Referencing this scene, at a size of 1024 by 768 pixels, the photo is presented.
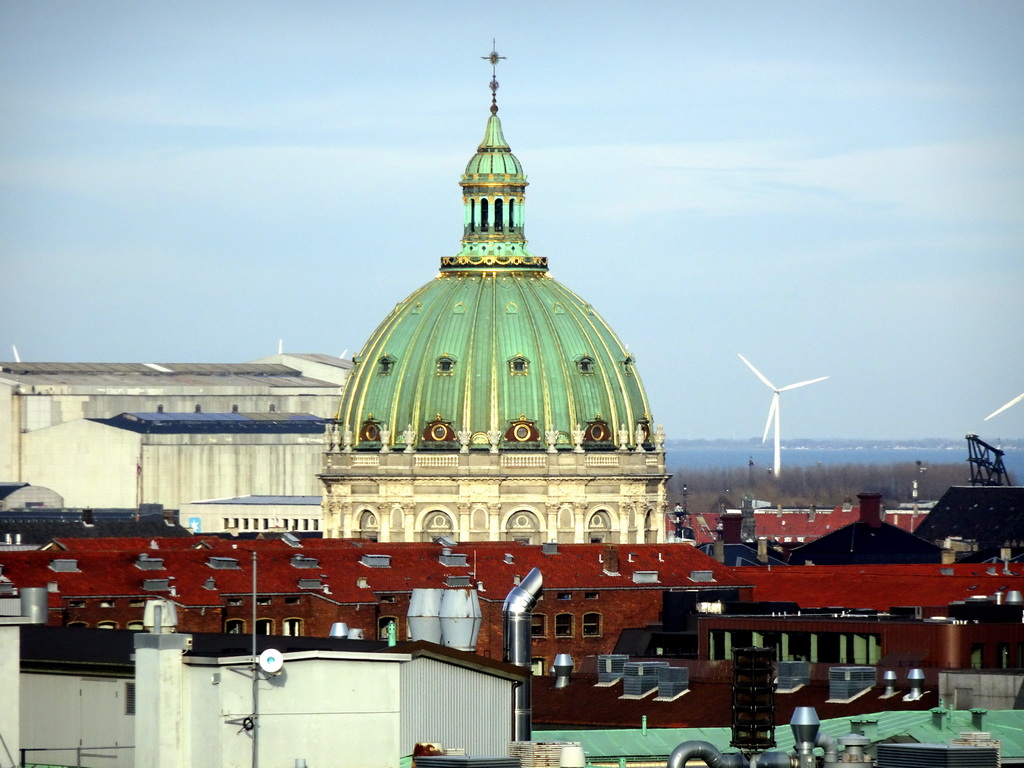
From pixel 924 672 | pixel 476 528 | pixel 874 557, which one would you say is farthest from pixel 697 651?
pixel 874 557

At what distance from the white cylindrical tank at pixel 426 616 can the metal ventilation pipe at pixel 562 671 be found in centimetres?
2320

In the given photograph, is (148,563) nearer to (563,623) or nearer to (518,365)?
(563,623)

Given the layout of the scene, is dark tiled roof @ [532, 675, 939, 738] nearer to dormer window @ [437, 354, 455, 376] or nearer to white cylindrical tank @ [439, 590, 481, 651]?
white cylindrical tank @ [439, 590, 481, 651]

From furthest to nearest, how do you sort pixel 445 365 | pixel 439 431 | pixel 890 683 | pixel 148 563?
1. pixel 439 431
2. pixel 445 365
3. pixel 148 563
4. pixel 890 683

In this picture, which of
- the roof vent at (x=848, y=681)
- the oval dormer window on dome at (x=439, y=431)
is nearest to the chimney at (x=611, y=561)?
the oval dormer window on dome at (x=439, y=431)

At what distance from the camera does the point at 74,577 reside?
114 meters

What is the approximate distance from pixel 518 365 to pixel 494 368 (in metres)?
1.16

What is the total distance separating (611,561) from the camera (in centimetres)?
13325

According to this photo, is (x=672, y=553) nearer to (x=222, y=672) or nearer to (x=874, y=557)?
(x=874, y=557)

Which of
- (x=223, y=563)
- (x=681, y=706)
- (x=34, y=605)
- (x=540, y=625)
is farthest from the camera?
(x=540, y=625)

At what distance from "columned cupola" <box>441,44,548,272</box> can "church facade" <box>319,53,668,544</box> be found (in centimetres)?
23

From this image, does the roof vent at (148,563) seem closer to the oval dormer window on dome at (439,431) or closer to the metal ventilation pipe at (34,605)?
the metal ventilation pipe at (34,605)

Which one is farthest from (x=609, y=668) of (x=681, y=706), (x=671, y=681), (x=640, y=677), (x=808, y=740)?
(x=808, y=740)

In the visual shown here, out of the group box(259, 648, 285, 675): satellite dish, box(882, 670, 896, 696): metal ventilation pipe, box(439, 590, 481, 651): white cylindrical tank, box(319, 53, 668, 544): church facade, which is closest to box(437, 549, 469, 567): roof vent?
box(319, 53, 668, 544): church facade
